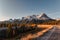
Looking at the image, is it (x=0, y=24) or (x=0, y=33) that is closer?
(x=0, y=33)

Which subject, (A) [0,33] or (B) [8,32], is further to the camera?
(A) [0,33]

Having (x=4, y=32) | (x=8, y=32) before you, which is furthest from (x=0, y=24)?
(x=8, y=32)

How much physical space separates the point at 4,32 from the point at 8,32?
3320mm

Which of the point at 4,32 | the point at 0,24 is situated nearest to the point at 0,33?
the point at 4,32

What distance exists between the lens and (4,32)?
132 ft

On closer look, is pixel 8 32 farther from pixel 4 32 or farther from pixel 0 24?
pixel 0 24

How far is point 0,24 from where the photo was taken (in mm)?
52688

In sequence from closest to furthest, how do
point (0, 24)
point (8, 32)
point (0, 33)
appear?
point (8, 32), point (0, 33), point (0, 24)

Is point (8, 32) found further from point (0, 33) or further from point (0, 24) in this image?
point (0, 24)

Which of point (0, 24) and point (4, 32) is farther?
point (0, 24)

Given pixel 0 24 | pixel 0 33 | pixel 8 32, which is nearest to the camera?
pixel 8 32

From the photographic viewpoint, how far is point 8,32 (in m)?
37.2

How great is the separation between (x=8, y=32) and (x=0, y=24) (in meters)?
16.3

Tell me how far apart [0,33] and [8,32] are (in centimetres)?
344
